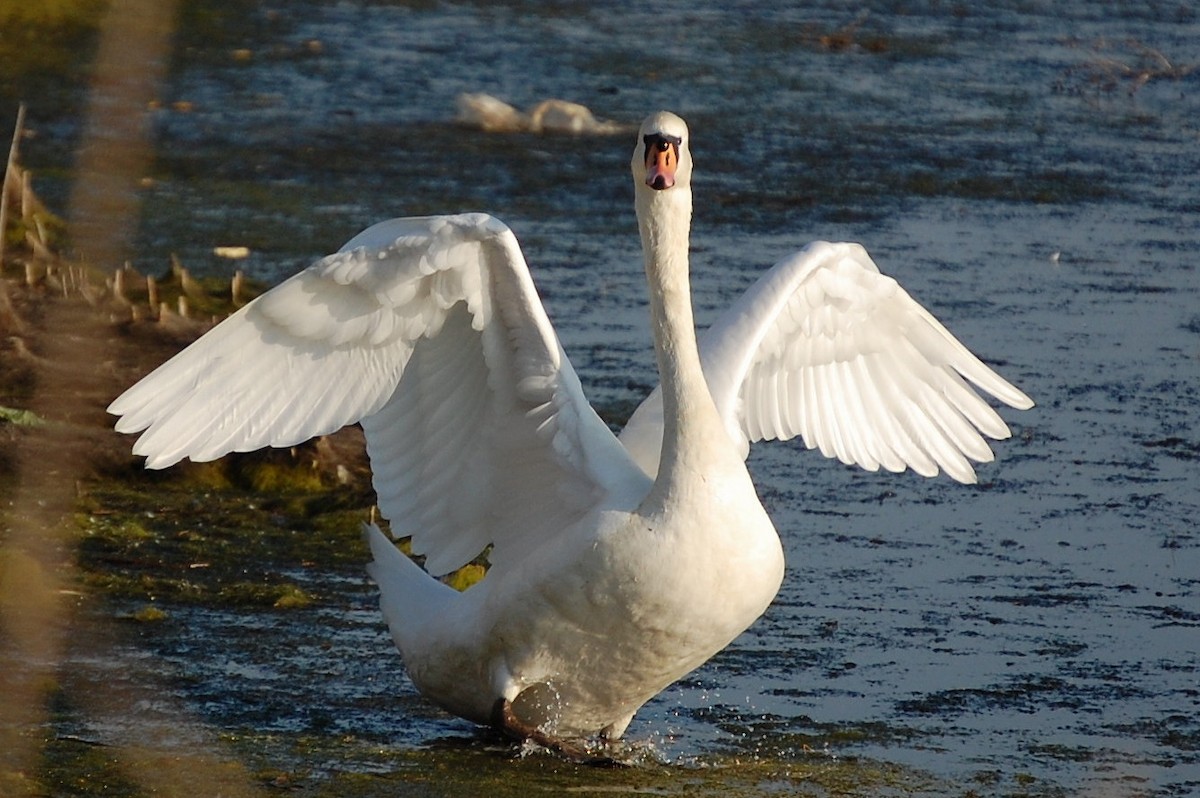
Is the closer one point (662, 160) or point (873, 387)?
point (662, 160)

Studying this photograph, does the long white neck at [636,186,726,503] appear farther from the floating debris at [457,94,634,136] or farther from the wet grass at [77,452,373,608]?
the floating debris at [457,94,634,136]

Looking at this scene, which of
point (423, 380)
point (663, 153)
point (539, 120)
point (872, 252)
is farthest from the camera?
point (539, 120)

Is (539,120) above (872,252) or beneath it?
beneath

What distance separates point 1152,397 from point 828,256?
3417mm

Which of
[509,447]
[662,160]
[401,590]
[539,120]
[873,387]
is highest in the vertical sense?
[662,160]

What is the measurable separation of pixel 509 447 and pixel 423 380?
0.97 feet

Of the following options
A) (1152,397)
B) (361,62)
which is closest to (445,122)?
(361,62)

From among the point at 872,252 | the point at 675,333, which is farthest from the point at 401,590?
the point at 872,252

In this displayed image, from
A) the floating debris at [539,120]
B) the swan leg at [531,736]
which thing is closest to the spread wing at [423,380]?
the swan leg at [531,736]

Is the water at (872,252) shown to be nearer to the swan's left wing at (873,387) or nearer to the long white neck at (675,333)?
the swan's left wing at (873,387)

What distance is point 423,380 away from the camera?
5523 mm

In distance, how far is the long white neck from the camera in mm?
5160

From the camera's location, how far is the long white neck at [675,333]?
203 inches

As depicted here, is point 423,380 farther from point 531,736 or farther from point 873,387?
point 873,387
